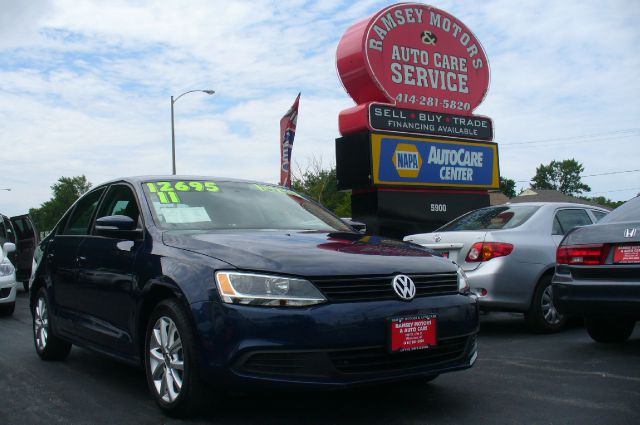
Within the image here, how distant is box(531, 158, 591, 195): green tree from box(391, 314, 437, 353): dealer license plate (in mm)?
111884

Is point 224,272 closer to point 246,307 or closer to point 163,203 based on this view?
point 246,307

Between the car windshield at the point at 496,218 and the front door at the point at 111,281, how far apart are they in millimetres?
3990

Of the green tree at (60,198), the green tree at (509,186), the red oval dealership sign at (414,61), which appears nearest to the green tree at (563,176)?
the green tree at (509,186)

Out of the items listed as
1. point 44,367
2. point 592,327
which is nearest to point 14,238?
point 44,367

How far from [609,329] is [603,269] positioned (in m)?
1.18

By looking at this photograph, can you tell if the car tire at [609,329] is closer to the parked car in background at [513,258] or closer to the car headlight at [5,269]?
the parked car in background at [513,258]

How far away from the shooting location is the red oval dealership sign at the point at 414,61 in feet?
40.4

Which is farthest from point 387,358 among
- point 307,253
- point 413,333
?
point 307,253


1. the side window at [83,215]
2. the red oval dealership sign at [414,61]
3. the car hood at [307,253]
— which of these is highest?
the red oval dealership sign at [414,61]

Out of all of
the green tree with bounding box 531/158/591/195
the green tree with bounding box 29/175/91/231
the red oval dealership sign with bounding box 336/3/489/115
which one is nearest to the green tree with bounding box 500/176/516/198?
the green tree with bounding box 531/158/591/195

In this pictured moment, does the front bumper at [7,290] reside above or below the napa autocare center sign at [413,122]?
below

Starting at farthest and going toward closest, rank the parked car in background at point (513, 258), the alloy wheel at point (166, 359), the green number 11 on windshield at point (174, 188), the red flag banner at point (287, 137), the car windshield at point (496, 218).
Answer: the red flag banner at point (287, 137) < the car windshield at point (496, 218) < the parked car in background at point (513, 258) < the green number 11 on windshield at point (174, 188) < the alloy wheel at point (166, 359)

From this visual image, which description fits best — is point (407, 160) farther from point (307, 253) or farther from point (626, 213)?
point (307, 253)

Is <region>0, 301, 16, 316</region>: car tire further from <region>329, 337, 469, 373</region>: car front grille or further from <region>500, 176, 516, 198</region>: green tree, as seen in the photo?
<region>500, 176, 516, 198</region>: green tree
